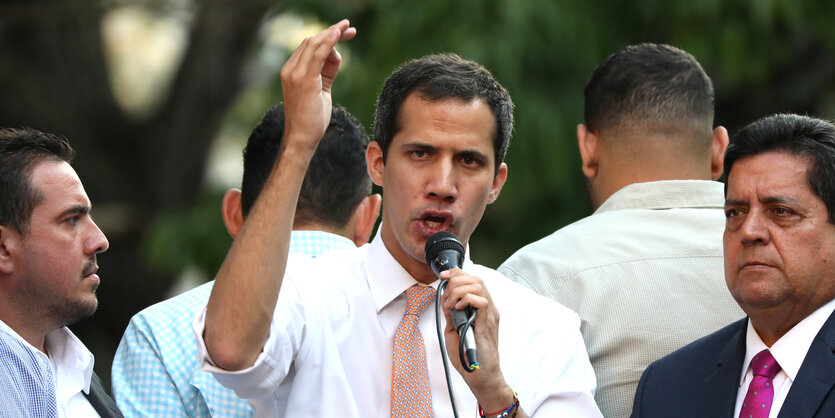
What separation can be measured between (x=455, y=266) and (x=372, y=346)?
0.42m

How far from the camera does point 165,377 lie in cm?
368

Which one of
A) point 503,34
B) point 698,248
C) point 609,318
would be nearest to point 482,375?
point 609,318

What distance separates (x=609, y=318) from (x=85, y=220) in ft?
5.41

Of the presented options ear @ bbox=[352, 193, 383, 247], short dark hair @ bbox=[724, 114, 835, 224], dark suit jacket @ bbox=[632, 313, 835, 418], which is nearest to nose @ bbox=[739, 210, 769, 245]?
short dark hair @ bbox=[724, 114, 835, 224]

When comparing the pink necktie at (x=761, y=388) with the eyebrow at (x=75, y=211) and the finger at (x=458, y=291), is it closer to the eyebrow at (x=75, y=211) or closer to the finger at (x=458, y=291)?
the finger at (x=458, y=291)

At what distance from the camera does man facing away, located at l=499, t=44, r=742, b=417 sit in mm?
3820

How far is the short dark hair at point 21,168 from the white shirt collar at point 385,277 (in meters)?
1.02

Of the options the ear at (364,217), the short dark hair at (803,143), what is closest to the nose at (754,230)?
the short dark hair at (803,143)

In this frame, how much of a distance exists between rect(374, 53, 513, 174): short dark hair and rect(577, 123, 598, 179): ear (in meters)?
0.83

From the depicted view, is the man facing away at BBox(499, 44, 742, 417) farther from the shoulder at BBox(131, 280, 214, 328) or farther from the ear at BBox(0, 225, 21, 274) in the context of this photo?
the ear at BBox(0, 225, 21, 274)

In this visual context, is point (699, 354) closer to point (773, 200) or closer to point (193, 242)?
point (773, 200)

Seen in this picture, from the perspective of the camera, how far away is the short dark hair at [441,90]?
11.5 ft

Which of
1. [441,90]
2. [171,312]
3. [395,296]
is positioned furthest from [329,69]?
[171,312]

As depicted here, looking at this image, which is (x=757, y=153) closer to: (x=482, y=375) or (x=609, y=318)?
(x=609, y=318)
